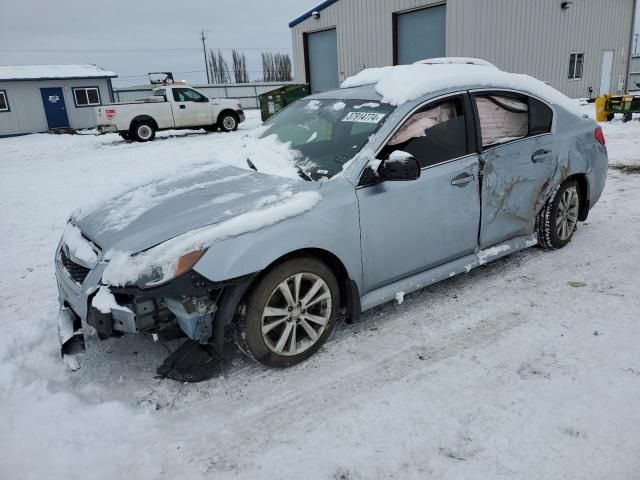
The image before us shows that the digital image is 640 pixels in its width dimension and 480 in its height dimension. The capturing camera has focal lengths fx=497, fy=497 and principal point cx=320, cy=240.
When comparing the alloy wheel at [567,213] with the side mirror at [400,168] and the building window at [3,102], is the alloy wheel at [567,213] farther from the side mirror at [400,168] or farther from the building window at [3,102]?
the building window at [3,102]

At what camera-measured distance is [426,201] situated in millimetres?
3512

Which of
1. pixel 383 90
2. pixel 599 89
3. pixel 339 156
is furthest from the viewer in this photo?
pixel 599 89

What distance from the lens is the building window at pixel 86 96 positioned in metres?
25.5

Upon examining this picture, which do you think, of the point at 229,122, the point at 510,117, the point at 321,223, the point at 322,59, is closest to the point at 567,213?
the point at 510,117

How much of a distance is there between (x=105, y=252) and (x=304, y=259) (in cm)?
116

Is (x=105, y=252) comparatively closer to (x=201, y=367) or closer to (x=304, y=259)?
(x=201, y=367)

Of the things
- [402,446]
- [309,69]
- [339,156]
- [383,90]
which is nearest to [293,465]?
[402,446]

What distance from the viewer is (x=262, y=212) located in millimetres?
2895

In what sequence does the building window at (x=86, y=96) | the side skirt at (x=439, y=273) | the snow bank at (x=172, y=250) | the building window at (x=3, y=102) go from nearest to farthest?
the snow bank at (x=172, y=250) → the side skirt at (x=439, y=273) → the building window at (x=3, y=102) → the building window at (x=86, y=96)

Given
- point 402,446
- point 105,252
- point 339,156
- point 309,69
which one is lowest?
point 402,446

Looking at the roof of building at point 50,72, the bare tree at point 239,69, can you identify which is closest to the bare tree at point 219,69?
the bare tree at point 239,69

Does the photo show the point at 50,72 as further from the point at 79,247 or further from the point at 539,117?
the point at 539,117

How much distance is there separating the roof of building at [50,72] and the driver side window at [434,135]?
25984 millimetres

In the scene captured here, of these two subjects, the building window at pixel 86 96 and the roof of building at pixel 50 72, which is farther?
the building window at pixel 86 96
